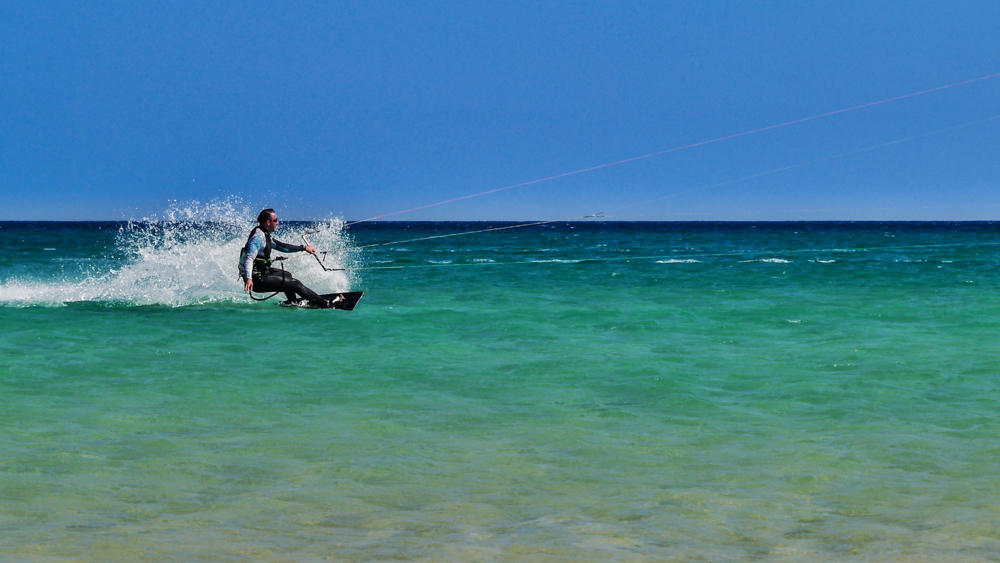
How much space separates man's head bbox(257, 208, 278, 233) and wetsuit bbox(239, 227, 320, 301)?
0.09 meters

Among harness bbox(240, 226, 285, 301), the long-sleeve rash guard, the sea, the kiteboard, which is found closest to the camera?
the sea

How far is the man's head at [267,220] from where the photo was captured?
14539 millimetres

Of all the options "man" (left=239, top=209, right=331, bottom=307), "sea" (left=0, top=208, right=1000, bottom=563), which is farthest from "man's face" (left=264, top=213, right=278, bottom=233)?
"sea" (left=0, top=208, right=1000, bottom=563)

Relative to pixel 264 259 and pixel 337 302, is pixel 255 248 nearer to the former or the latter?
pixel 264 259

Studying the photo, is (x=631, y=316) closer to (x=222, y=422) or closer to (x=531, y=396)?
(x=531, y=396)

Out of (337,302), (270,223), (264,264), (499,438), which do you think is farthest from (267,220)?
(499,438)

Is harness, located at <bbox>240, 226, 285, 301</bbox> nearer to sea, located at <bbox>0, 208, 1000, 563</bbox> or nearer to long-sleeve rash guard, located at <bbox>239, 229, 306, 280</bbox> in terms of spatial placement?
long-sleeve rash guard, located at <bbox>239, 229, 306, 280</bbox>

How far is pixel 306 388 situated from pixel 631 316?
28.1 feet

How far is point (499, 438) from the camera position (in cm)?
755

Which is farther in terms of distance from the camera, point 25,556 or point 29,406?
point 29,406

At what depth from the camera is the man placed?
14.4 m

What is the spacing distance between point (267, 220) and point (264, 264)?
727mm

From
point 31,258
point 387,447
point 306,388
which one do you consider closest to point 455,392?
point 306,388

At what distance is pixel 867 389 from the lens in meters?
9.55
